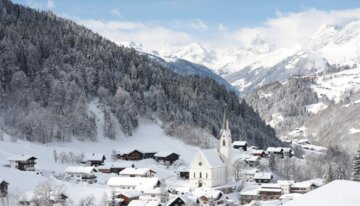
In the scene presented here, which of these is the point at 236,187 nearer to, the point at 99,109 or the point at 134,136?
the point at 134,136

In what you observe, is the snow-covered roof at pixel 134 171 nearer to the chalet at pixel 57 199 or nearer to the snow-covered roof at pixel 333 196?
the chalet at pixel 57 199

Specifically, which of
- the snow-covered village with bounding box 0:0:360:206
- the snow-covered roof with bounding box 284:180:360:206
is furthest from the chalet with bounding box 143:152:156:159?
the snow-covered roof with bounding box 284:180:360:206

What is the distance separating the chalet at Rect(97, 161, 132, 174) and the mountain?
69.0ft

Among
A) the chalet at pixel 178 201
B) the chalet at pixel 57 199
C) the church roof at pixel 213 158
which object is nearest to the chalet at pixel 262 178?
the church roof at pixel 213 158

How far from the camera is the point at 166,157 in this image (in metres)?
138

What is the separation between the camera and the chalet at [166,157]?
452 feet

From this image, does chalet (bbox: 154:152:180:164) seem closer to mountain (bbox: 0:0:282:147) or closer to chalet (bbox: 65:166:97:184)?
mountain (bbox: 0:0:282:147)

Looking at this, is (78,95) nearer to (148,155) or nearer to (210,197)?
(148,155)

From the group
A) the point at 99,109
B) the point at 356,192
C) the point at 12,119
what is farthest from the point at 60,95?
the point at 356,192

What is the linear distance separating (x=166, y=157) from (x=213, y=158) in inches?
964

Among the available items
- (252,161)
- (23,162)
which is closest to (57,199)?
(23,162)

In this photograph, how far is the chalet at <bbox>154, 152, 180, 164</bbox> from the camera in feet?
452

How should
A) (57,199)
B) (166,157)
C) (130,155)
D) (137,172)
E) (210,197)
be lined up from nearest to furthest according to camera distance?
1. (57,199)
2. (210,197)
3. (137,172)
4. (166,157)
5. (130,155)

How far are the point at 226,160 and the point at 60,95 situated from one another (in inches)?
2473
